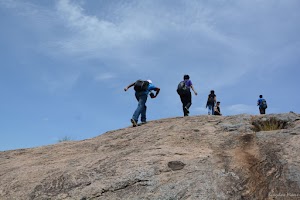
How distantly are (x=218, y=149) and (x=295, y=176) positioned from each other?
221cm

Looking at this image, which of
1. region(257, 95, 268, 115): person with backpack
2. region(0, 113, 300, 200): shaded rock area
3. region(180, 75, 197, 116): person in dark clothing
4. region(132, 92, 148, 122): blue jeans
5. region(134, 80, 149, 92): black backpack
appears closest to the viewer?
region(0, 113, 300, 200): shaded rock area

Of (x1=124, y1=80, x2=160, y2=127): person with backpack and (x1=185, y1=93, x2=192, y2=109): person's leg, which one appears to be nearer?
(x1=124, y1=80, x2=160, y2=127): person with backpack

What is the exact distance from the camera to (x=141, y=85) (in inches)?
570

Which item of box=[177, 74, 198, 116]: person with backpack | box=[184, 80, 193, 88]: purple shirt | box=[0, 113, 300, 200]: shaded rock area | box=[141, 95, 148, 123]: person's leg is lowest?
box=[0, 113, 300, 200]: shaded rock area

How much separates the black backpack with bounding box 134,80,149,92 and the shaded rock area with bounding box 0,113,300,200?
2944 mm

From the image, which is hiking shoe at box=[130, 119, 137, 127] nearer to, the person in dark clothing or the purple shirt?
the person in dark clothing

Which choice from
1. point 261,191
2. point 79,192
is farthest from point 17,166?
point 261,191

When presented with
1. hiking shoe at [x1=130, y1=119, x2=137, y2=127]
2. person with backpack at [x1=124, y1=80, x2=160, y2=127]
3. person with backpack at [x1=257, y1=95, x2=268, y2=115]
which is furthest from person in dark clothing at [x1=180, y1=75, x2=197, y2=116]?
person with backpack at [x1=257, y1=95, x2=268, y2=115]

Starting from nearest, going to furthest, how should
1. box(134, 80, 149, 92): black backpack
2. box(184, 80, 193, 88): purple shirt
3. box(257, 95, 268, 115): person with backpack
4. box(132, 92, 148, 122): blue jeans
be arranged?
box(132, 92, 148, 122): blue jeans
box(134, 80, 149, 92): black backpack
box(184, 80, 193, 88): purple shirt
box(257, 95, 268, 115): person with backpack

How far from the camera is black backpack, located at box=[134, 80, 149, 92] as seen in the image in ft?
47.5

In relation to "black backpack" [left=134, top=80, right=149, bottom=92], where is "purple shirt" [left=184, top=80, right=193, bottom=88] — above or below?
above

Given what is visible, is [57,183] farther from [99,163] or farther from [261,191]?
[261,191]

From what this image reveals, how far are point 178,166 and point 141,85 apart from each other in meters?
6.45

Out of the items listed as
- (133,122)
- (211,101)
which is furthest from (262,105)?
(133,122)
